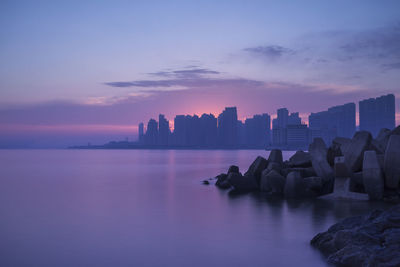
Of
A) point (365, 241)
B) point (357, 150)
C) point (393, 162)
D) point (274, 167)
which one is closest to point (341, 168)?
point (357, 150)

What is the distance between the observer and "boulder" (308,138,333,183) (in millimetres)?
18797

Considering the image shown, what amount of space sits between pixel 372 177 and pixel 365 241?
9.22 m

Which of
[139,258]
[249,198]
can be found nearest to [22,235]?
[139,258]

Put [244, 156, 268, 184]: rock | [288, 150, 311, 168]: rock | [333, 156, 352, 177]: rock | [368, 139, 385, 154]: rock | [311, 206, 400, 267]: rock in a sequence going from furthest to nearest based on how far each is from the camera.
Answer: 1. [244, 156, 268, 184]: rock
2. [288, 150, 311, 168]: rock
3. [368, 139, 385, 154]: rock
4. [333, 156, 352, 177]: rock
5. [311, 206, 400, 267]: rock

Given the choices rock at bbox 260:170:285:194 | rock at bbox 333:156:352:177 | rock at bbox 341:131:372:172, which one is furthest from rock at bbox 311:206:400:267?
rock at bbox 260:170:285:194

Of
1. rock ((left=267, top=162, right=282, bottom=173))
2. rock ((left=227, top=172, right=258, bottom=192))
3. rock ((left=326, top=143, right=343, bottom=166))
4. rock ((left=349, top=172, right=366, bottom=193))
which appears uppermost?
rock ((left=326, top=143, right=343, bottom=166))

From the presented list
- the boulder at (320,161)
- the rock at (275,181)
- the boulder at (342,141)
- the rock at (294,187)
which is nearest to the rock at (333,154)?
the boulder at (342,141)

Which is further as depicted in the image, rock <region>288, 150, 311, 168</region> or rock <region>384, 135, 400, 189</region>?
A: rock <region>288, 150, 311, 168</region>

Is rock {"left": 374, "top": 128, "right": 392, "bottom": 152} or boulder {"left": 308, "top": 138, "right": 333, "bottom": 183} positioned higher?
rock {"left": 374, "top": 128, "right": 392, "bottom": 152}

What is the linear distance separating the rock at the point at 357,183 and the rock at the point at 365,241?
747 cm

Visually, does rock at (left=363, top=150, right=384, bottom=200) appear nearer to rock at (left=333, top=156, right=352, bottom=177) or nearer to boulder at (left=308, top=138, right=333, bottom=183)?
rock at (left=333, top=156, right=352, bottom=177)

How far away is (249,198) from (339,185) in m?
4.62

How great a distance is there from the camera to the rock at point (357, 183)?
56.3ft

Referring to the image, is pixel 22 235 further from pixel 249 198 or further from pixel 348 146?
pixel 348 146
